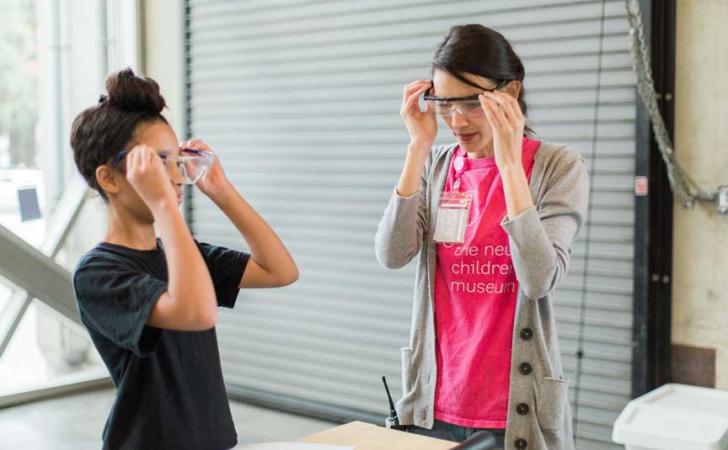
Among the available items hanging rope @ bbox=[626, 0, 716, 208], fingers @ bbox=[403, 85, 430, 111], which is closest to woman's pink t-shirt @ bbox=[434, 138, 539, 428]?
fingers @ bbox=[403, 85, 430, 111]

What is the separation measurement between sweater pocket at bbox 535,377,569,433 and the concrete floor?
8.40 ft

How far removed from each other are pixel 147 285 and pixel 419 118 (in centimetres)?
80

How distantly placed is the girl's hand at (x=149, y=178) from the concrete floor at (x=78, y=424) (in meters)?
2.87

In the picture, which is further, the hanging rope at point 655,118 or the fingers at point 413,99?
the hanging rope at point 655,118

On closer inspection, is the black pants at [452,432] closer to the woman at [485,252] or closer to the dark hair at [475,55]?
the woman at [485,252]

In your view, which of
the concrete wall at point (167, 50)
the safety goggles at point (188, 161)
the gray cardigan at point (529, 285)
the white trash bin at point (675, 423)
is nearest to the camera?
the safety goggles at point (188, 161)

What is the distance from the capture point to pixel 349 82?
450cm

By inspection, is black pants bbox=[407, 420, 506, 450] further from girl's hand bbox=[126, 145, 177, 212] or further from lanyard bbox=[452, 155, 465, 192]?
girl's hand bbox=[126, 145, 177, 212]

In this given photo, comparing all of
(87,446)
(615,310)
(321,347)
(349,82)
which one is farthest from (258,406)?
(615,310)

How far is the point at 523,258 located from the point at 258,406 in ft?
11.7

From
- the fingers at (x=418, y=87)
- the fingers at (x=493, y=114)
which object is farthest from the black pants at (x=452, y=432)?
the fingers at (x=418, y=87)

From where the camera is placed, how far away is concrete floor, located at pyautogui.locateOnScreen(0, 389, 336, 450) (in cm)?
433

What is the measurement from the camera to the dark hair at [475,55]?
183 centimetres

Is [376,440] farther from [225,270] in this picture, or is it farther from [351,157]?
[351,157]
